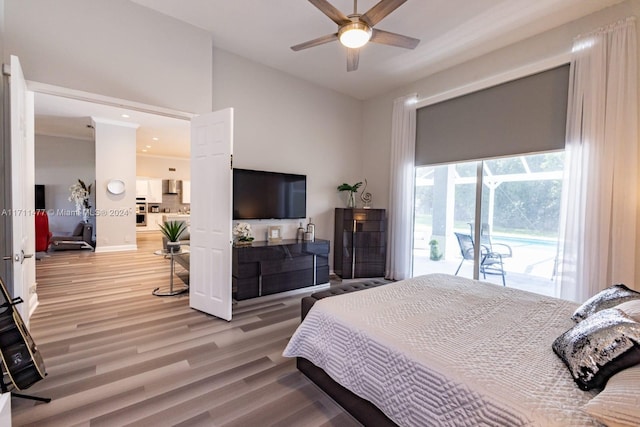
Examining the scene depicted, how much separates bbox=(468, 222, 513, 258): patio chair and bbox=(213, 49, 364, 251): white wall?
96.1 inches

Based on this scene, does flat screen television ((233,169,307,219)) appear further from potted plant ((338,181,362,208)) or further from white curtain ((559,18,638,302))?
white curtain ((559,18,638,302))

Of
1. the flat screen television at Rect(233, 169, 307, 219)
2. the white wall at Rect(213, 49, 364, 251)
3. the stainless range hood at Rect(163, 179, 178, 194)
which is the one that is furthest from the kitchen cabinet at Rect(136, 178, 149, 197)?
the flat screen television at Rect(233, 169, 307, 219)

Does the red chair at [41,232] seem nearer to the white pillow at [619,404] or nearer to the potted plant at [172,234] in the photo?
the potted plant at [172,234]

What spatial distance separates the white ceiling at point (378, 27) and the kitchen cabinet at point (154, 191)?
5.58m

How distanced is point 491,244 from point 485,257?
0.21 m

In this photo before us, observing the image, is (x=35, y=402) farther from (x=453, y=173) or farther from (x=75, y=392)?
(x=453, y=173)

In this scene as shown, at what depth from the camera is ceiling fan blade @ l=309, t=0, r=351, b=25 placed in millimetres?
2178

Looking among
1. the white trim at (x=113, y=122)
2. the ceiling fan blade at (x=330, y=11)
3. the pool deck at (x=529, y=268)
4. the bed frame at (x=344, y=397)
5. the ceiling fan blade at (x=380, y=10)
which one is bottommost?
the bed frame at (x=344, y=397)

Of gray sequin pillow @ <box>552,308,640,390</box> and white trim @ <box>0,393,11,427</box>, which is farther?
white trim @ <box>0,393,11,427</box>

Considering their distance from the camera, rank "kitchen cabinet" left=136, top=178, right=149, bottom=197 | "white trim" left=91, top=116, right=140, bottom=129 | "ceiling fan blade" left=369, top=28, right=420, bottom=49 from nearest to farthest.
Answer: "ceiling fan blade" left=369, top=28, right=420, bottom=49, "white trim" left=91, top=116, right=140, bottom=129, "kitchen cabinet" left=136, top=178, right=149, bottom=197

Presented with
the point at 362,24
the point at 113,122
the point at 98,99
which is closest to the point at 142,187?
the point at 113,122

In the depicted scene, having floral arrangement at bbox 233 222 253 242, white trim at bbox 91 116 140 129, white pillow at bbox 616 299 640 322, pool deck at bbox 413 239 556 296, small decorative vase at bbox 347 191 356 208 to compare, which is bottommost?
pool deck at bbox 413 239 556 296

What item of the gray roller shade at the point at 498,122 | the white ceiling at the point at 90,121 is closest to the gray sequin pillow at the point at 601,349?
the gray roller shade at the point at 498,122

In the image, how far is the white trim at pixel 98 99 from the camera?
2.76 meters
